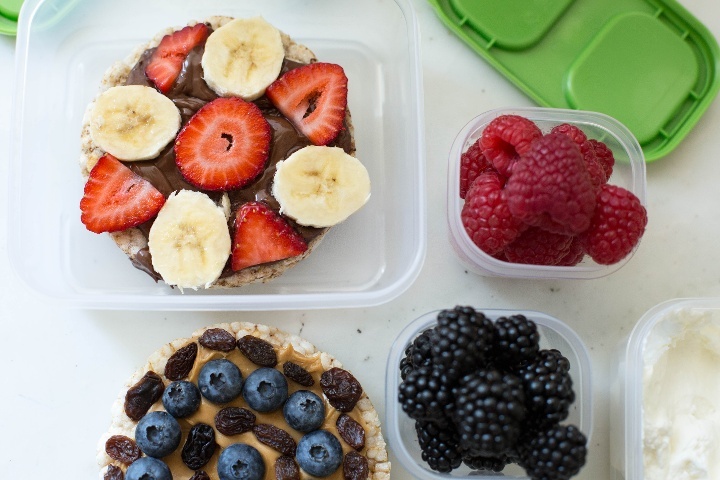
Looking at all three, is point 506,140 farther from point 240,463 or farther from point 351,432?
point 240,463

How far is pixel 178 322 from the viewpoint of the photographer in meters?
1.66

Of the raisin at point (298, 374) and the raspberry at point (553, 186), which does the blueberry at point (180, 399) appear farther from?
the raspberry at point (553, 186)

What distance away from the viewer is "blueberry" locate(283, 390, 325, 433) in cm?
149

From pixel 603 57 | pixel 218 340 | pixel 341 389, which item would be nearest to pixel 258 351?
pixel 218 340

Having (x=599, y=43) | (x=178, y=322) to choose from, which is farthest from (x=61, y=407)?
Answer: (x=599, y=43)

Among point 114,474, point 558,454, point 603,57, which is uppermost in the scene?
point 603,57

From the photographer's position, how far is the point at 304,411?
149 cm

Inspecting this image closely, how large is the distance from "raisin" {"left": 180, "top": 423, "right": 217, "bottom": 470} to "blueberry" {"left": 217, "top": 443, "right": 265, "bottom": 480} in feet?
0.11

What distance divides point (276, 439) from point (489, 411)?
1.55 feet

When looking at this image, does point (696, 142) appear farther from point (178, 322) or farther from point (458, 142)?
point (178, 322)

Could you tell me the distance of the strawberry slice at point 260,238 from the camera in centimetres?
154

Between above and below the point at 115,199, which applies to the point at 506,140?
above

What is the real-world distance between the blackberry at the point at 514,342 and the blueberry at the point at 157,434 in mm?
651

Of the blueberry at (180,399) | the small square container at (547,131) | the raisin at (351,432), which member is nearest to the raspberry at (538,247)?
the small square container at (547,131)
